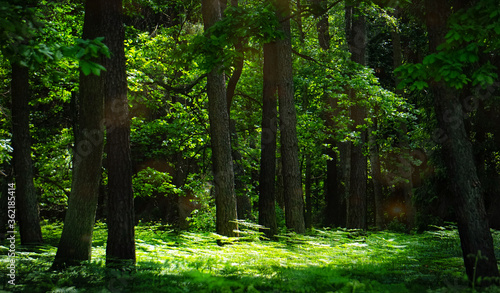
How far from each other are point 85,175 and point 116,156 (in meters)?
1.21

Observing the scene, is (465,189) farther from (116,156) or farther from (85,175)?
(85,175)

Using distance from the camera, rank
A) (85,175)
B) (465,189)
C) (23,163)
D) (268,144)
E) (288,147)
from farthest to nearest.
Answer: (268,144) < (288,147) < (23,163) < (85,175) < (465,189)

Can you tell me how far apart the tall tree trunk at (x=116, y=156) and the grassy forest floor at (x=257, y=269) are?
511mm

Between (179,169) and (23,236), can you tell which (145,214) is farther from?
(23,236)

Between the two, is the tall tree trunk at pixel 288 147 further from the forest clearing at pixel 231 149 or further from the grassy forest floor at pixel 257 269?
the grassy forest floor at pixel 257 269

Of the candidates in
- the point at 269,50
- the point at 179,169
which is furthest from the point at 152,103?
the point at 269,50

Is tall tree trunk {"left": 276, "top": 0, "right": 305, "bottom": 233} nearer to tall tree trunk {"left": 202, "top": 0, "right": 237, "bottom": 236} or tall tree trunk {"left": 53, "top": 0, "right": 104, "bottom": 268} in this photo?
tall tree trunk {"left": 202, "top": 0, "right": 237, "bottom": 236}

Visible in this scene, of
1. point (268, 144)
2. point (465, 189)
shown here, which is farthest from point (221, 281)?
point (268, 144)

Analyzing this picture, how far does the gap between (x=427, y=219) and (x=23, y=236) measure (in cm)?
1383

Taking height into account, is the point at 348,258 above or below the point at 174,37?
below

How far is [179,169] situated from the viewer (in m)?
19.2

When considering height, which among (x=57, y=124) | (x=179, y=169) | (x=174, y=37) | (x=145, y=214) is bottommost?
(x=145, y=214)

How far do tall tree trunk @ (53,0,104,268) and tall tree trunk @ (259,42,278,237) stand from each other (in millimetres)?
5777

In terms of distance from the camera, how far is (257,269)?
267 inches
